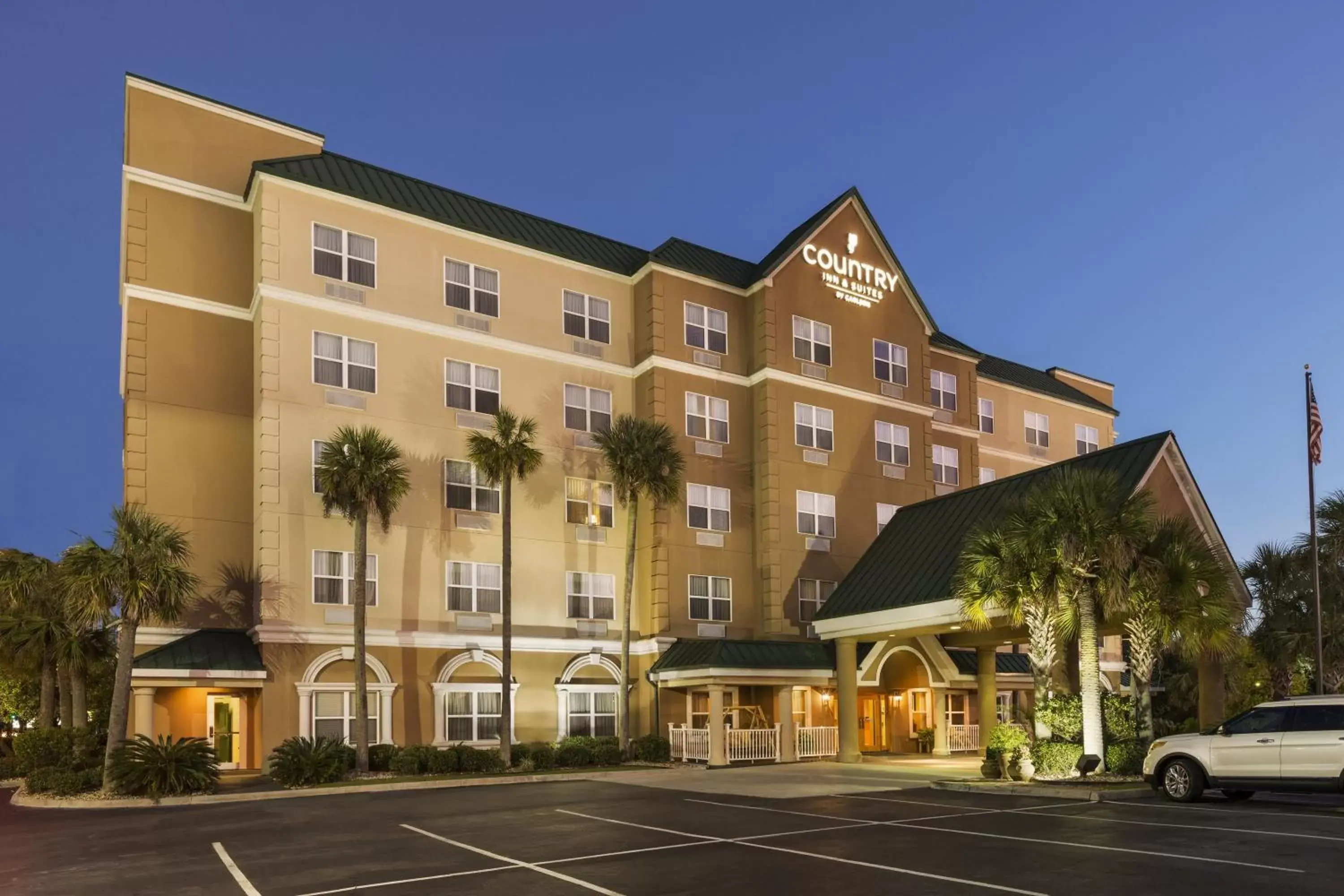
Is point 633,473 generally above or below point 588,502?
above

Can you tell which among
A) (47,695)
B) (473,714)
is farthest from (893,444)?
(47,695)

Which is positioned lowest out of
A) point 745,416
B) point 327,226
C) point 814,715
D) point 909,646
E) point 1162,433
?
point 814,715

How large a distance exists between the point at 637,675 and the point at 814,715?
7224mm

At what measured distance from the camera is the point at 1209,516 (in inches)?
1135

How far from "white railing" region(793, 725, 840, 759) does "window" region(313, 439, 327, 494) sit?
17.7 metres

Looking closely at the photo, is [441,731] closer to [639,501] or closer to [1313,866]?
[639,501]

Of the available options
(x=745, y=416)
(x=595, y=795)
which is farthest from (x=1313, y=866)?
(x=745, y=416)

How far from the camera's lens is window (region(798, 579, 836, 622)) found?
42844 millimetres

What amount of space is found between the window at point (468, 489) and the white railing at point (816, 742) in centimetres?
1314

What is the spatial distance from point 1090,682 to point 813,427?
20701mm

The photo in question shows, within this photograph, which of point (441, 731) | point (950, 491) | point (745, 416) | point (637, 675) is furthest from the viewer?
point (950, 491)

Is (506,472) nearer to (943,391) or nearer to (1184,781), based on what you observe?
(1184,781)

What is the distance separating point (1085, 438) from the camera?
59.0m

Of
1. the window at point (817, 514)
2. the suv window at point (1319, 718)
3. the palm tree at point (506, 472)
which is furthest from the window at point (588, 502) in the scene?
the suv window at point (1319, 718)
